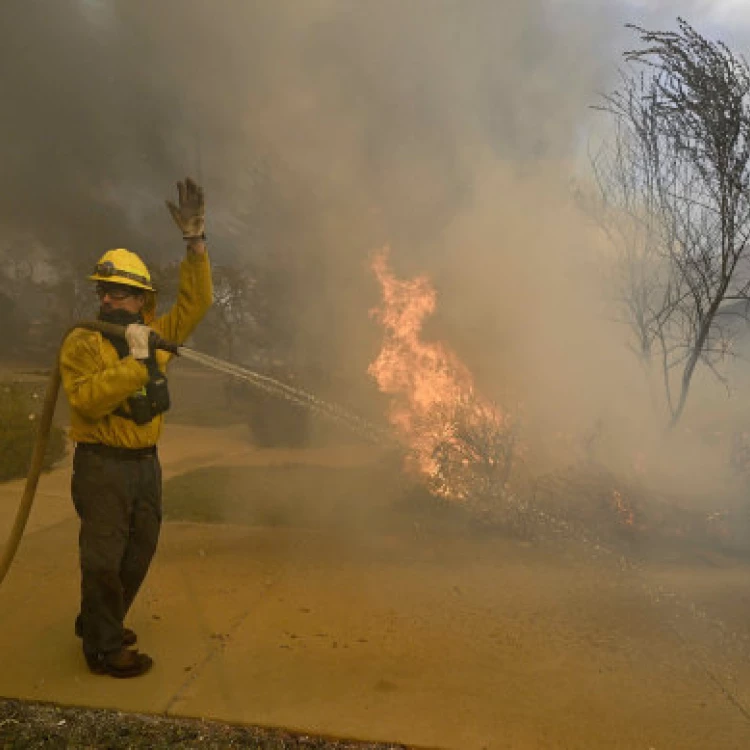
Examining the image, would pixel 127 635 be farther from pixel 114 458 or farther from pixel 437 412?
pixel 437 412

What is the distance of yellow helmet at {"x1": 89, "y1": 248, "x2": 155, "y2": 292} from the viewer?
8.54ft

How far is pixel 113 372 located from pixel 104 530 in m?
0.67

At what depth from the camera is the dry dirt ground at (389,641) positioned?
223 centimetres

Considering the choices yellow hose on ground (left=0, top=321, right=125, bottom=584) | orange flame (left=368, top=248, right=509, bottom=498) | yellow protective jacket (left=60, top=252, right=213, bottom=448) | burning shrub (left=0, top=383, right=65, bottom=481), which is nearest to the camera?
yellow protective jacket (left=60, top=252, right=213, bottom=448)

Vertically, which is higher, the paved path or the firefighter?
the firefighter

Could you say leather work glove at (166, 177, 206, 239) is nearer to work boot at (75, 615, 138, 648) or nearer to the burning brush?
work boot at (75, 615, 138, 648)

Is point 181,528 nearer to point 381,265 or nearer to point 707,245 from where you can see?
point 381,265

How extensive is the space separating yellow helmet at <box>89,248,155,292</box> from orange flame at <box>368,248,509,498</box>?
2897mm

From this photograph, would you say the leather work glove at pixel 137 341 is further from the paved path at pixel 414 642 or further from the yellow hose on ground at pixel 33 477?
the paved path at pixel 414 642

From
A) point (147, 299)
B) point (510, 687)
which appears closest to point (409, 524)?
point (510, 687)

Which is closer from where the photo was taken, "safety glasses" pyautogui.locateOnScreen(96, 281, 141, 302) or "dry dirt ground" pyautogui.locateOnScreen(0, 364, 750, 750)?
"dry dirt ground" pyautogui.locateOnScreen(0, 364, 750, 750)

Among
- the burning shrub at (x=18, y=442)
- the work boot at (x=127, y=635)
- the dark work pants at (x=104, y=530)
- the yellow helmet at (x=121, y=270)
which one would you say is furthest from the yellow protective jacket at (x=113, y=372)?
the burning shrub at (x=18, y=442)

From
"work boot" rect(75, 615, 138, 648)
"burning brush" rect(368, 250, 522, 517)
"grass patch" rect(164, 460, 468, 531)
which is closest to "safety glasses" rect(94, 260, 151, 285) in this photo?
"work boot" rect(75, 615, 138, 648)

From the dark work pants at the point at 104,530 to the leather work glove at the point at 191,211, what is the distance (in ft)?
3.27
